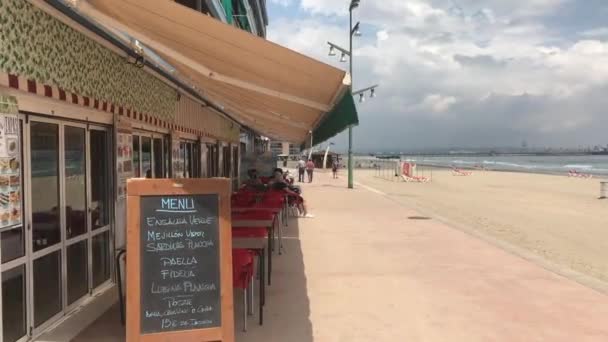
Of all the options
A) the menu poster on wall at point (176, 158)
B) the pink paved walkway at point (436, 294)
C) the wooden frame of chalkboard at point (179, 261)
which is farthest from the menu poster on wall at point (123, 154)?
the pink paved walkway at point (436, 294)

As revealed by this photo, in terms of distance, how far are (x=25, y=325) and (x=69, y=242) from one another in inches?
38.7

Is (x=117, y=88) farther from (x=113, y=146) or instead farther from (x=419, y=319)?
(x=419, y=319)

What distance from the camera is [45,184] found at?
450 cm

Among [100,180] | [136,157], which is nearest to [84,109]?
[100,180]

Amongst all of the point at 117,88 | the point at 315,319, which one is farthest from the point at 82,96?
the point at 315,319

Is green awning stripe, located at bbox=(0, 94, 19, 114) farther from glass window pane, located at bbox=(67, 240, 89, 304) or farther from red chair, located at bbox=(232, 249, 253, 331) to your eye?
red chair, located at bbox=(232, 249, 253, 331)

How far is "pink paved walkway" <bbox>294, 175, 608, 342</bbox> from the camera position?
4945 mm

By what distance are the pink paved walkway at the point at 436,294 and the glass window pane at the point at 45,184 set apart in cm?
218

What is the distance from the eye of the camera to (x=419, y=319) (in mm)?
5254

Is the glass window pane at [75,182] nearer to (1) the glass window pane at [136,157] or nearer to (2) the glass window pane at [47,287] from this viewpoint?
(2) the glass window pane at [47,287]

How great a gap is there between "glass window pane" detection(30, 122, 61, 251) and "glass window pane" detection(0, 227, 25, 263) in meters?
0.21

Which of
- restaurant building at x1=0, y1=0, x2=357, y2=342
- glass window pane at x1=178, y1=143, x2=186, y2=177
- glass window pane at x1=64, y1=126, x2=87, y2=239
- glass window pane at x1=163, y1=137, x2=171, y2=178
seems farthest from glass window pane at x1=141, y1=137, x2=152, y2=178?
glass window pane at x1=64, y1=126, x2=87, y2=239

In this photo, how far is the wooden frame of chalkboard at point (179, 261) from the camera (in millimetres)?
4094

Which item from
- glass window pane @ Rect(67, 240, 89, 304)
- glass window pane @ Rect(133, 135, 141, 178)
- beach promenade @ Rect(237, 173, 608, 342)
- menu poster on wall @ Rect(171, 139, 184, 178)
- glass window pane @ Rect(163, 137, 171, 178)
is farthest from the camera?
menu poster on wall @ Rect(171, 139, 184, 178)
